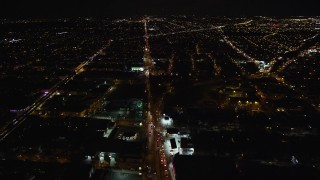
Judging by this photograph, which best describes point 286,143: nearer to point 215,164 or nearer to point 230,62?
point 215,164

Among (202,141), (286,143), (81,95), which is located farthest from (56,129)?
(286,143)

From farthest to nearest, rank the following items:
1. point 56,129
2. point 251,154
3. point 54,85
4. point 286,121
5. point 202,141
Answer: point 54,85 → point 286,121 → point 56,129 → point 202,141 → point 251,154

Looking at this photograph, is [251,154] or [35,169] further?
[251,154]

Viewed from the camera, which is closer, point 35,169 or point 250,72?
point 35,169

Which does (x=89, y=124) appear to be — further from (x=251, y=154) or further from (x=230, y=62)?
(x=230, y=62)

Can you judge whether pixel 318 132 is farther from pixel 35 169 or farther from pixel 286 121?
pixel 35 169

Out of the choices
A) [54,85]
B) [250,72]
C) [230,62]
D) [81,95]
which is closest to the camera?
[81,95]

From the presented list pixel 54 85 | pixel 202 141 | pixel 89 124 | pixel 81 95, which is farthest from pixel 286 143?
pixel 54 85

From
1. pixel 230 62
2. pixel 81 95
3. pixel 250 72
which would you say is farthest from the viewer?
pixel 230 62

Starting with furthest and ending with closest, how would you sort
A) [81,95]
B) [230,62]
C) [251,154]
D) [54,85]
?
1. [230,62]
2. [54,85]
3. [81,95]
4. [251,154]
